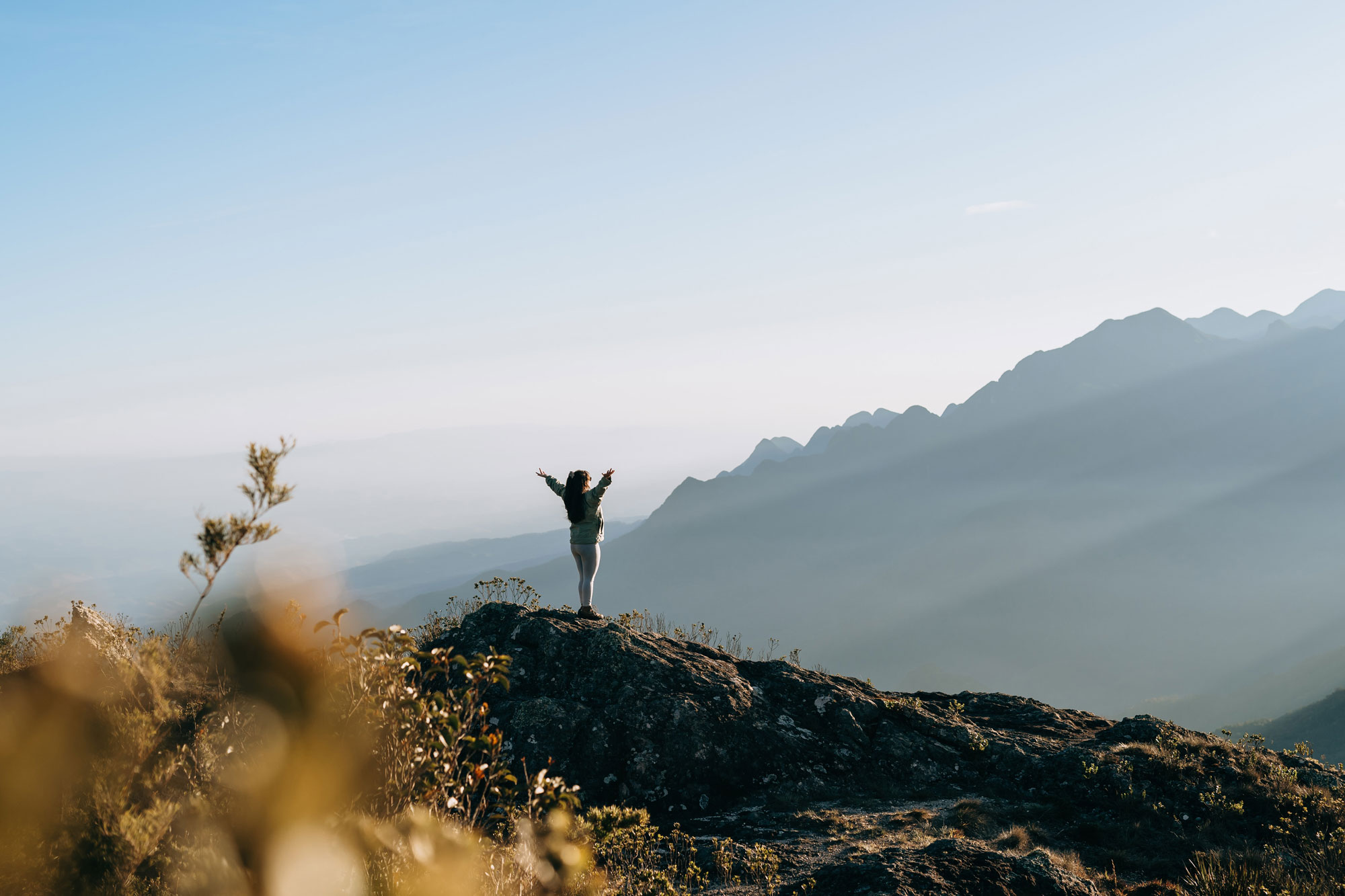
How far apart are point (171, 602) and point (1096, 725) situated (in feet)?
50.6

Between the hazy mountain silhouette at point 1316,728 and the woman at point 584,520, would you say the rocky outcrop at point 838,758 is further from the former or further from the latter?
the hazy mountain silhouette at point 1316,728

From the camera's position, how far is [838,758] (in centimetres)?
1158

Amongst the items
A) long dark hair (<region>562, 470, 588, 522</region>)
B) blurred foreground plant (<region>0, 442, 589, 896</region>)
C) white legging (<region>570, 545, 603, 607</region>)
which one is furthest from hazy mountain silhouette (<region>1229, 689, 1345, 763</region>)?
blurred foreground plant (<region>0, 442, 589, 896</region>)

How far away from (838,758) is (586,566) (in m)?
5.66

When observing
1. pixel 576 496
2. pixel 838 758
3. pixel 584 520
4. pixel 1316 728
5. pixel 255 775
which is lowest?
pixel 1316 728

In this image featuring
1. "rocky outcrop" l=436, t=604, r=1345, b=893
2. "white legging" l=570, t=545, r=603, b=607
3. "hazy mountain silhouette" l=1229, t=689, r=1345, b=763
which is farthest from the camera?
"hazy mountain silhouette" l=1229, t=689, r=1345, b=763

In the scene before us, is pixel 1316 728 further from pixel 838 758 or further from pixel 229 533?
pixel 229 533

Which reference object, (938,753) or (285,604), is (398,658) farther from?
(938,753)

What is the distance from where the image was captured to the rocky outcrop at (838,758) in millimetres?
9430

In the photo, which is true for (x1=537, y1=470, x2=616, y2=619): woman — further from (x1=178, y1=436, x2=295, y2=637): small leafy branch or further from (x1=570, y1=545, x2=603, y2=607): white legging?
(x1=178, y1=436, x2=295, y2=637): small leafy branch

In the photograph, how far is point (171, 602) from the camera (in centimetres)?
641

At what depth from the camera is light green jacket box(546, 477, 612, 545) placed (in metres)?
13.5

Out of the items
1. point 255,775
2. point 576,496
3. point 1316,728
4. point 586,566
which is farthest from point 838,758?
point 1316,728

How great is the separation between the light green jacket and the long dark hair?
57 millimetres
